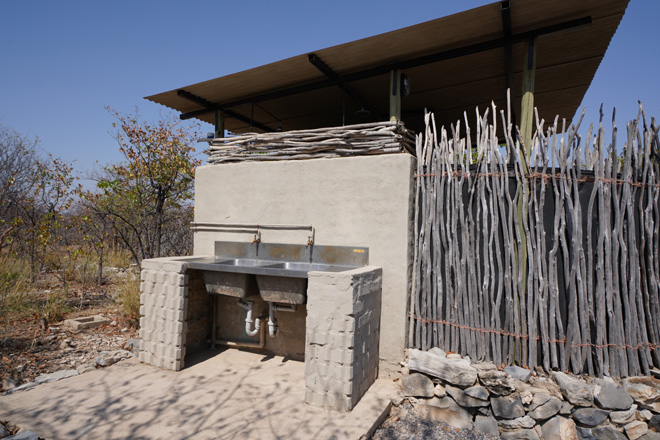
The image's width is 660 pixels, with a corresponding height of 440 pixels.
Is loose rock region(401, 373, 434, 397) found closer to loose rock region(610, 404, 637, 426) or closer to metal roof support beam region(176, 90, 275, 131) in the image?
loose rock region(610, 404, 637, 426)

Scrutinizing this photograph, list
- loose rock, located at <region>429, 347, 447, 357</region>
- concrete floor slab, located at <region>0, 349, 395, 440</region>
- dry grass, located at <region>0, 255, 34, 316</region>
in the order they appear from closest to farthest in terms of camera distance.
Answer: concrete floor slab, located at <region>0, 349, 395, 440</region>, loose rock, located at <region>429, 347, 447, 357</region>, dry grass, located at <region>0, 255, 34, 316</region>

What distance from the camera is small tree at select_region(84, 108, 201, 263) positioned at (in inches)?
273

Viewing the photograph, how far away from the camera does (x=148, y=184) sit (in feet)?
23.1

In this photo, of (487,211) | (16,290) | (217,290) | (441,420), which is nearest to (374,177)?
(487,211)

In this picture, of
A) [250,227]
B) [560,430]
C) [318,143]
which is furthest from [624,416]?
[250,227]

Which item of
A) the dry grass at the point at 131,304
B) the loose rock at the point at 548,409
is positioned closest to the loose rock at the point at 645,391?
the loose rock at the point at 548,409

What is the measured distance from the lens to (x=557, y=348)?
3.16 metres

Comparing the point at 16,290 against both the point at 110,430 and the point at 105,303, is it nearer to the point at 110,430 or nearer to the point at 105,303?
the point at 105,303

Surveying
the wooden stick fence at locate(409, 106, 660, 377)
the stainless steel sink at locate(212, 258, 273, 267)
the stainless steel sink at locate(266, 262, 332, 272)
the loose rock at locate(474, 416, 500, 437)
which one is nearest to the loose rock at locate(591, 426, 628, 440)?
the wooden stick fence at locate(409, 106, 660, 377)

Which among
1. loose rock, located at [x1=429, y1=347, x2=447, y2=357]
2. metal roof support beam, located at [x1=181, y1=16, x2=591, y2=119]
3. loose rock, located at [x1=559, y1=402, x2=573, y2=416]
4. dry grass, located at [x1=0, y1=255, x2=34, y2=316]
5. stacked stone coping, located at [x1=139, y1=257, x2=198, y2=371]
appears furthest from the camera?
dry grass, located at [x1=0, y1=255, x2=34, y2=316]

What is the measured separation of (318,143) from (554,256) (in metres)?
2.73

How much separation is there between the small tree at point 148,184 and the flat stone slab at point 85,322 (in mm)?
1728

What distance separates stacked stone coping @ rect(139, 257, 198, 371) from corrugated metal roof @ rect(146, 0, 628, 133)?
2712mm

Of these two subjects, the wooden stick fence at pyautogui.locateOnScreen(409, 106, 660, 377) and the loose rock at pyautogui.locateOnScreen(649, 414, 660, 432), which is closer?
the loose rock at pyautogui.locateOnScreen(649, 414, 660, 432)
